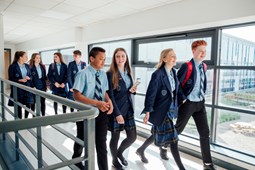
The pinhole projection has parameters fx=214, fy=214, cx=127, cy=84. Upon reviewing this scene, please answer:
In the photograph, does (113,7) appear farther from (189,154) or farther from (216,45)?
(189,154)

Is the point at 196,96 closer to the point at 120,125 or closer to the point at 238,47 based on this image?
the point at 120,125

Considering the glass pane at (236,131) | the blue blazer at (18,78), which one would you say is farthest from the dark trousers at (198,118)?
the blue blazer at (18,78)

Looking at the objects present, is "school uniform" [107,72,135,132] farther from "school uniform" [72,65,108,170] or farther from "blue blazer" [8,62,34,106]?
"blue blazer" [8,62,34,106]

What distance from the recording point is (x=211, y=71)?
3.33 meters

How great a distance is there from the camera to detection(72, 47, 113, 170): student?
1914 millimetres

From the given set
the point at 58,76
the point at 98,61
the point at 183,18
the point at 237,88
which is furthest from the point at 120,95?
the point at 58,76

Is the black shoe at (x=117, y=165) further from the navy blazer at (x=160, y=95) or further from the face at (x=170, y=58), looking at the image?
the face at (x=170, y=58)

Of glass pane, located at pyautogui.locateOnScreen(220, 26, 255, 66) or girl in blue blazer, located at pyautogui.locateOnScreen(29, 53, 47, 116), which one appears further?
girl in blue blazer, located at pyautogui.locateOnScreen(29, 53, 47, 116)

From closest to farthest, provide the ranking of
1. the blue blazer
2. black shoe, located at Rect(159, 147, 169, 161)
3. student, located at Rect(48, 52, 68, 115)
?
black shoe, located at Rect(159, 147, 169, 161) → the blue blazer → student, located at Rect(48, 52, 68, 115)

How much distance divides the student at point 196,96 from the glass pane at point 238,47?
2.61 feet

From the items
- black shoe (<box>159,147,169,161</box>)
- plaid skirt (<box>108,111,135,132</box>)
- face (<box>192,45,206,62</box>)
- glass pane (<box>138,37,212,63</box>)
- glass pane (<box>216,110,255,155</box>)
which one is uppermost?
glass pane (<box>138,37,212,63</box>)

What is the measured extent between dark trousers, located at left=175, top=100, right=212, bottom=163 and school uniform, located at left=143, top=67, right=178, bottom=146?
188 millimetres

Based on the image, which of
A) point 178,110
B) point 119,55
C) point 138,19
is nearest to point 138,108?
point 138,19

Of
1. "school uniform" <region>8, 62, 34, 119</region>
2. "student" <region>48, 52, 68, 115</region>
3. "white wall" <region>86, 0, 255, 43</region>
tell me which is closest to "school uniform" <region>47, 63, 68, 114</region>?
"student" <region>48, 52, 68, 115</region>
